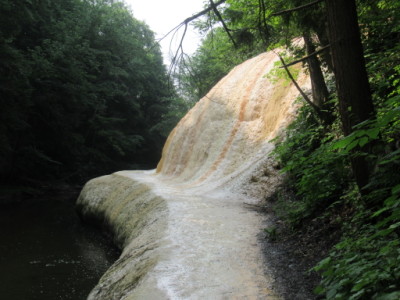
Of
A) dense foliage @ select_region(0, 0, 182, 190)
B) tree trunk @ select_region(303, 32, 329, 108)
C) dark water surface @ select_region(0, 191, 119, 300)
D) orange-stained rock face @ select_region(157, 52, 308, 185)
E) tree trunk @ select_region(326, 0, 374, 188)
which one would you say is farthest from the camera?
dense foliage @ select_region(0, 0, 182, 190)

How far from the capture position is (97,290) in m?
5.38

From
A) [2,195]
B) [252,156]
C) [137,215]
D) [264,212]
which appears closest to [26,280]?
[137,215]

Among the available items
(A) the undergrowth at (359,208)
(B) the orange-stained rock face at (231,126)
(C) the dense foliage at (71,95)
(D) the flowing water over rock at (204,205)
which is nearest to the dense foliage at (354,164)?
(A) the undergrowth at (359,208)

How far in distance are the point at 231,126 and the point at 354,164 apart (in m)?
9.77

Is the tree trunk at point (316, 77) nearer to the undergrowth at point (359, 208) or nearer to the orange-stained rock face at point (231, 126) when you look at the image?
the undergrowth at point (359, 208)

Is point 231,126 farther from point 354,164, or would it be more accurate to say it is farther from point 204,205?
point 354,164

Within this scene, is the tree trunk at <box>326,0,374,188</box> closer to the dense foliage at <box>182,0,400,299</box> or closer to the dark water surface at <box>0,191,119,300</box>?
the dense foliage at <box>182,0,400,299</box>

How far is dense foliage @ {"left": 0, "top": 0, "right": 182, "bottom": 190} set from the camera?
A: 1967cm

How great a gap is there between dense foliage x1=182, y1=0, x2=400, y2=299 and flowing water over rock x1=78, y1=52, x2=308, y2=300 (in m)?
1.04

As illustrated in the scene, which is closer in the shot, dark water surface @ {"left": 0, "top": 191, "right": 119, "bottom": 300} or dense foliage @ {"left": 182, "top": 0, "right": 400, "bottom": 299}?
dense foliage @ {"left": 182, "top": 0, "right": 400, "bottom": 299}

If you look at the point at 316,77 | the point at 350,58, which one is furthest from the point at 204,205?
the point at 350,58

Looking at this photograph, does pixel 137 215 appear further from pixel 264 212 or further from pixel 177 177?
pixel 177 177

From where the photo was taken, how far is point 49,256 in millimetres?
9367

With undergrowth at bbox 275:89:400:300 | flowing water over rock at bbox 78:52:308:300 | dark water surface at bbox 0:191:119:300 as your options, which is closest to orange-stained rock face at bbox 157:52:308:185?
flowing water over rock at bbox 78:52:308:300
